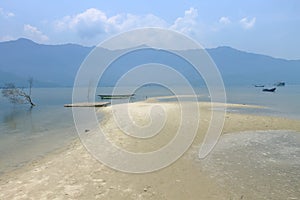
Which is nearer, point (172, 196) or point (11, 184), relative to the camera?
point (172, 196)

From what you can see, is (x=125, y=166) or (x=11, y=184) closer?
(x=11, y=184)

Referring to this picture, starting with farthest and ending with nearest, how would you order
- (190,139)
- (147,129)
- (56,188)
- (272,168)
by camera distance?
1. (147,129)
2. (190,139)
3. (272,168)
4. (56,188)

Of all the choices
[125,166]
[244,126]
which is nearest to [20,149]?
[125,166]

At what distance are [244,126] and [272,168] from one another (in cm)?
1015

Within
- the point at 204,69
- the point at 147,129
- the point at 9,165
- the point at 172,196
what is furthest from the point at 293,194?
the point at 204,69

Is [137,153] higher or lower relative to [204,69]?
lower

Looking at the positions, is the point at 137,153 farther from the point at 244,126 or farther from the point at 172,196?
the point at 244,126

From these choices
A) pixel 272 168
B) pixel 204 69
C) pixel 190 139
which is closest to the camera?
pixel 272 168

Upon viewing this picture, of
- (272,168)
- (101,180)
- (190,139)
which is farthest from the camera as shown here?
(190,139)

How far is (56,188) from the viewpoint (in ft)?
26.7

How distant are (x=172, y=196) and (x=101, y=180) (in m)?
2.52

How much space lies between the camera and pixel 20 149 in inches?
623

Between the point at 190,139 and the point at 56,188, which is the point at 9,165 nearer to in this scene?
the point at 56,188

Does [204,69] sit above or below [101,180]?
above
